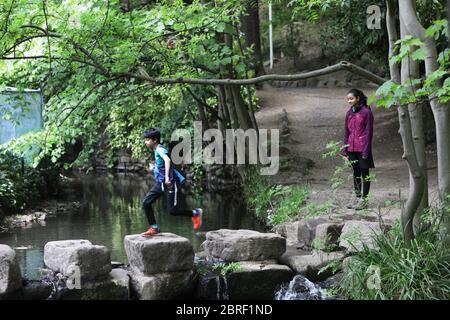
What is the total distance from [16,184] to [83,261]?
23.5 feet

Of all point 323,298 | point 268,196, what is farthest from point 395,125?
point 323,298

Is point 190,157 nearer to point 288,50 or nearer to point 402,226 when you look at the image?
point 402,226

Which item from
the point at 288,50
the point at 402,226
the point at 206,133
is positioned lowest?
the point at 402,226

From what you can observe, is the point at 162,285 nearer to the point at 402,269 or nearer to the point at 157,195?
the point at 157,195

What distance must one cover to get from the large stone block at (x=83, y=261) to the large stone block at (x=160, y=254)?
1.09 feet

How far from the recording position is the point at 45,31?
7.23 m

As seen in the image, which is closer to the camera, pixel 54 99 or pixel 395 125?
pixel 54 99

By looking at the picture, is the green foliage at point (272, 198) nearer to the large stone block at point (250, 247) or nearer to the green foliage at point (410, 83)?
the large stone block at point (250, 247)

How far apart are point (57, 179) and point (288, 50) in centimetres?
1764

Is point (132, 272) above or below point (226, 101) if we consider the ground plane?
below

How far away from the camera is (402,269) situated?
565 centimetres

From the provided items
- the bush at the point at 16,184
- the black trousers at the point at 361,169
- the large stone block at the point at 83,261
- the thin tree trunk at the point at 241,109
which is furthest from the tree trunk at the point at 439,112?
the bush at the point at 16,184
